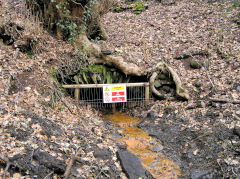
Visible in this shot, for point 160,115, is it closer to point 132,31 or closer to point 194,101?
point 194,101

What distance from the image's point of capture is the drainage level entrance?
277 inches

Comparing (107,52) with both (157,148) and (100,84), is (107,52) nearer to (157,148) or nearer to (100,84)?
(100,84)

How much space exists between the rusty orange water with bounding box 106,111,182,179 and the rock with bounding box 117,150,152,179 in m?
0.23

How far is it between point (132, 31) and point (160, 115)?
4659 mm

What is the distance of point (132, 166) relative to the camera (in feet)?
14.4

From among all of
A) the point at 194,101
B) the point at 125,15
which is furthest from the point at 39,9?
the point at 194,101

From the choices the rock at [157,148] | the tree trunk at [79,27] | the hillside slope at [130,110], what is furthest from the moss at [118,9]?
the rock at [157,148]

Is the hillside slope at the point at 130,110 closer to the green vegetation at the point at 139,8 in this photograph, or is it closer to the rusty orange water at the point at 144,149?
the rusty orange water at the point at 144,149

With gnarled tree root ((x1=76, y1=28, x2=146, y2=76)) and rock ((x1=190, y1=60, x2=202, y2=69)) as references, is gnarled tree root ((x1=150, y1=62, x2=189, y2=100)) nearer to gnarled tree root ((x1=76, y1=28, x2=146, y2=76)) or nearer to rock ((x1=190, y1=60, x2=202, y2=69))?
gnarled tree root ((x1=76, y1=28, x2=146, y2=76))

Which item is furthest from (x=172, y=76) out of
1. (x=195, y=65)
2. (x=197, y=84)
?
(x=195, y=65)

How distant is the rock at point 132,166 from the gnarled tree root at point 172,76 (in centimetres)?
314

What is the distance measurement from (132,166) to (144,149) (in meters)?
1.05

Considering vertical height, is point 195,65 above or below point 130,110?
above

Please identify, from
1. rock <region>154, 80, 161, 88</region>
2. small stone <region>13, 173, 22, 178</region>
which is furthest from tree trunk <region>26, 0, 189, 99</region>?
small stone <region>13, 173, 22, 178</region>
